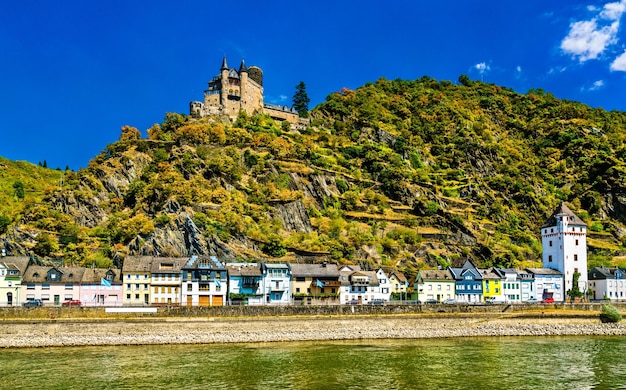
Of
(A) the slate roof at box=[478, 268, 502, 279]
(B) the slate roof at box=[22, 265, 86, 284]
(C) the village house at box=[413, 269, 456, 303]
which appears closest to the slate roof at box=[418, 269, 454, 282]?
(C) the village house at box=[413, 269, 456, 303]

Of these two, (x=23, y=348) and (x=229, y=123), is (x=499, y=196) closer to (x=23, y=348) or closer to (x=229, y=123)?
(x=229, y=123)

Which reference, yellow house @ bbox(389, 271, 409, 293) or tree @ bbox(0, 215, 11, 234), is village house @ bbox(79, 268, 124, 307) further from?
yellow house @ bbox(389, 271, 409, 293)

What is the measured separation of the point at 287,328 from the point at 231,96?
66.9 metres

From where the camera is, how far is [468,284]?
70875 mm

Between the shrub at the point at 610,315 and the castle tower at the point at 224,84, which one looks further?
the castle tower at the point at 224,84

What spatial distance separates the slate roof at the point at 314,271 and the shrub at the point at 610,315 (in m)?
26.8

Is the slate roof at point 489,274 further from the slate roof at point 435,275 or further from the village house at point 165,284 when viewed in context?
the village house at point 165,284

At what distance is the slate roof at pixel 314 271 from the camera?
66125 millimetres

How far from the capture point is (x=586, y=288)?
73.0 m

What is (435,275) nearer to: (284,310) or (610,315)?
(610,315)

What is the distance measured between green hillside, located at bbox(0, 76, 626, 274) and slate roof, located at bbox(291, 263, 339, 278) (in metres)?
5.46

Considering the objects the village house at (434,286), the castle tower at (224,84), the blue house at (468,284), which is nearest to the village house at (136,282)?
the village house at (434,286)

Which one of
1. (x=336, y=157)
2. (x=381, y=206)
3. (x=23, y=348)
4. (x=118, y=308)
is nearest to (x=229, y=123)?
(x=336, y=157)

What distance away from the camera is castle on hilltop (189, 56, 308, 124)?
105 m
